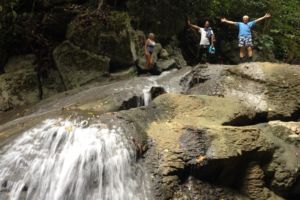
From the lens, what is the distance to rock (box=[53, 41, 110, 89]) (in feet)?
43.0

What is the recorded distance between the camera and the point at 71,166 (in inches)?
255

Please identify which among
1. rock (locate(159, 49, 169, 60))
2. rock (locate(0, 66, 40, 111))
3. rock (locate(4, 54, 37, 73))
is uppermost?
rock (locate(4, 54, 37, 73))

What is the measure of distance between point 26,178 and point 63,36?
810 centimetres

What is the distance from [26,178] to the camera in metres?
6.41

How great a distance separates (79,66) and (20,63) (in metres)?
1.89

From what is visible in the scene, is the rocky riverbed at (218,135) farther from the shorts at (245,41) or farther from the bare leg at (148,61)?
the bare leg at (148,61)

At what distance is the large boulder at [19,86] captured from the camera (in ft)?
42.2

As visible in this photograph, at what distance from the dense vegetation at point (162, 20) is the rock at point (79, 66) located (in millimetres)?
624

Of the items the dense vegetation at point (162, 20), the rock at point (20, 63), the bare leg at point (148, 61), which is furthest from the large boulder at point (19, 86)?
the bare leg at point (148, 61)

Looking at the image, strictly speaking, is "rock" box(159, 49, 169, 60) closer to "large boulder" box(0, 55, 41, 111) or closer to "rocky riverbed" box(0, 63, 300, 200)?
"large boulder" box(0, 55, 41, 111)

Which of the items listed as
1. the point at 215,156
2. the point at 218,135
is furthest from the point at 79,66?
the point at 215,156

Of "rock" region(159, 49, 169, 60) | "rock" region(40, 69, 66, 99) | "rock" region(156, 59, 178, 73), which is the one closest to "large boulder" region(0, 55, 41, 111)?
"rock" region(40, 69, 66, 99)

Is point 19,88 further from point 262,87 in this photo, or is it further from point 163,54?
point 262,87

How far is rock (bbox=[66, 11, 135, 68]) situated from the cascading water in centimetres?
644
